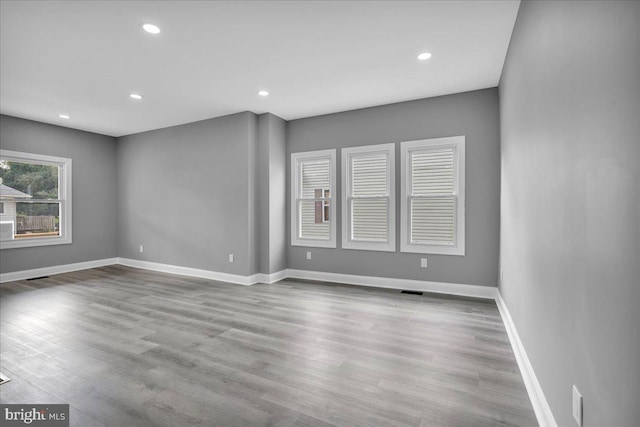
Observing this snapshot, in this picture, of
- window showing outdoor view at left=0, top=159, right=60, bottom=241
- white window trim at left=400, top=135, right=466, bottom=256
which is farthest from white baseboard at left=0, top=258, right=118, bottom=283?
white window trim at left=400, top=135, right=466, bottom=256

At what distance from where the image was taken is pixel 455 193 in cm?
421

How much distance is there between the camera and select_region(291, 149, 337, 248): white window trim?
500cm

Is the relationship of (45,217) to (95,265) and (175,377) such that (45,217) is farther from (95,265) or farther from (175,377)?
(175,377)

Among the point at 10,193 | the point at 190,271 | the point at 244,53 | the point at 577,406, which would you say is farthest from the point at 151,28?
the point at 10,193

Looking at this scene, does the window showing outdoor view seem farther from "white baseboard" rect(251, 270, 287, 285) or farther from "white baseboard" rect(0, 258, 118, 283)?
"white baseboard" rect(251, 270, 287, 285)

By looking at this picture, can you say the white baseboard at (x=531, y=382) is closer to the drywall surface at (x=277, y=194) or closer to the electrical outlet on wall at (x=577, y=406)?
the electrical outlet on wall at (x=577, y=406)

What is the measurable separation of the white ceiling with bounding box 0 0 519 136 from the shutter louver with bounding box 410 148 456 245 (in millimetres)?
869

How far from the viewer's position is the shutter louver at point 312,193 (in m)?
5.11

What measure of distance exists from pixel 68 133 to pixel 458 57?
669cm

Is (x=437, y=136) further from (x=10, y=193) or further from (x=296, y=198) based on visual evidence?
(x=10, y=193)

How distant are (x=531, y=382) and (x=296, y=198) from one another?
3.99 m

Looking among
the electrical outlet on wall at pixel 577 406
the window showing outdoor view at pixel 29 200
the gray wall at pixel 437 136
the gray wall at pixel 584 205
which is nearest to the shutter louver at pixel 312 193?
the gray wall at pixel 437 136

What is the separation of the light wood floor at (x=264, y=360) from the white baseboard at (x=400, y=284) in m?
0.25

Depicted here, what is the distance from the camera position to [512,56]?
2758mm
